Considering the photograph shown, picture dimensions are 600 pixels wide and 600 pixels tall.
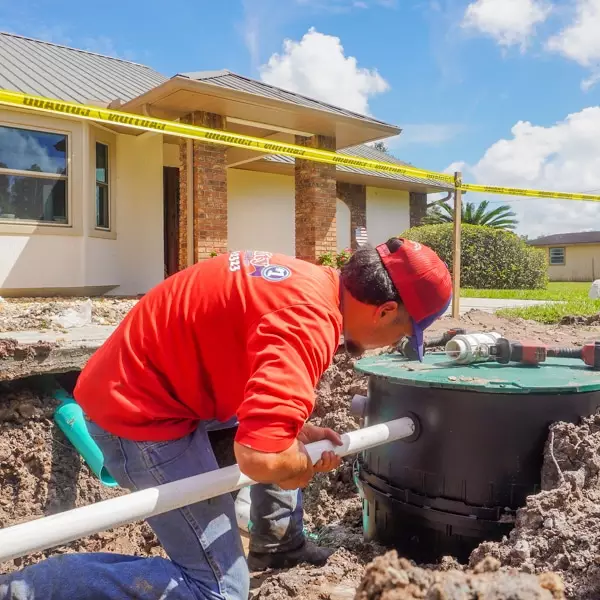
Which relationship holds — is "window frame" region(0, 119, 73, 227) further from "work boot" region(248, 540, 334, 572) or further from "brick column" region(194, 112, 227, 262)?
"work boot" region(248, 540, 334, 572)

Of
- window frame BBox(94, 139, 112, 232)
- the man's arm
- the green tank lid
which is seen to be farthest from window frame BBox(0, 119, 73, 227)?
the man's arm

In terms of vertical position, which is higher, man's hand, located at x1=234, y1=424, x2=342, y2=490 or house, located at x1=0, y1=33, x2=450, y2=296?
house, located at x1=0, y1=33, x2=450, y2=296

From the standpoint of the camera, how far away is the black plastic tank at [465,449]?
104 inches

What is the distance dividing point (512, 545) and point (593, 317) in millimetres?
6034

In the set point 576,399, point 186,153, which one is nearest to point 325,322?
point 576,399

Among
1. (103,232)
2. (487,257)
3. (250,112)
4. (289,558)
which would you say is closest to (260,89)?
(250,112)

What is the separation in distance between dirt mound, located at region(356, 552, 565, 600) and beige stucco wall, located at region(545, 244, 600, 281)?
1834 inches

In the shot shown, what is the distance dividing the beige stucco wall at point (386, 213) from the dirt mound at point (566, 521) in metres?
14.5

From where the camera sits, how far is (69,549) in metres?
3.65

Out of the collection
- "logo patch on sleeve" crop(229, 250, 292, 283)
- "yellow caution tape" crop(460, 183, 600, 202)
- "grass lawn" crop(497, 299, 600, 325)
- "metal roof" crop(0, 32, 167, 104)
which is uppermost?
"metal roof" crop(0, 32, 167, 104)

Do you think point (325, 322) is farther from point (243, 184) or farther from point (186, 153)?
point (243, 184)

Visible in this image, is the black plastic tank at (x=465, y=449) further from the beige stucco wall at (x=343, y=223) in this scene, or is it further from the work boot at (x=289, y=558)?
the beige stucco wall at (x=343, y=223)

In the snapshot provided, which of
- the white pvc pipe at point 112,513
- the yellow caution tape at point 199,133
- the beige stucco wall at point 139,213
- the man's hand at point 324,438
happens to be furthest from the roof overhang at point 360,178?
the white pvc pipe at point 112,513

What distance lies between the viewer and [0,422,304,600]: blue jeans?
2090 mm
